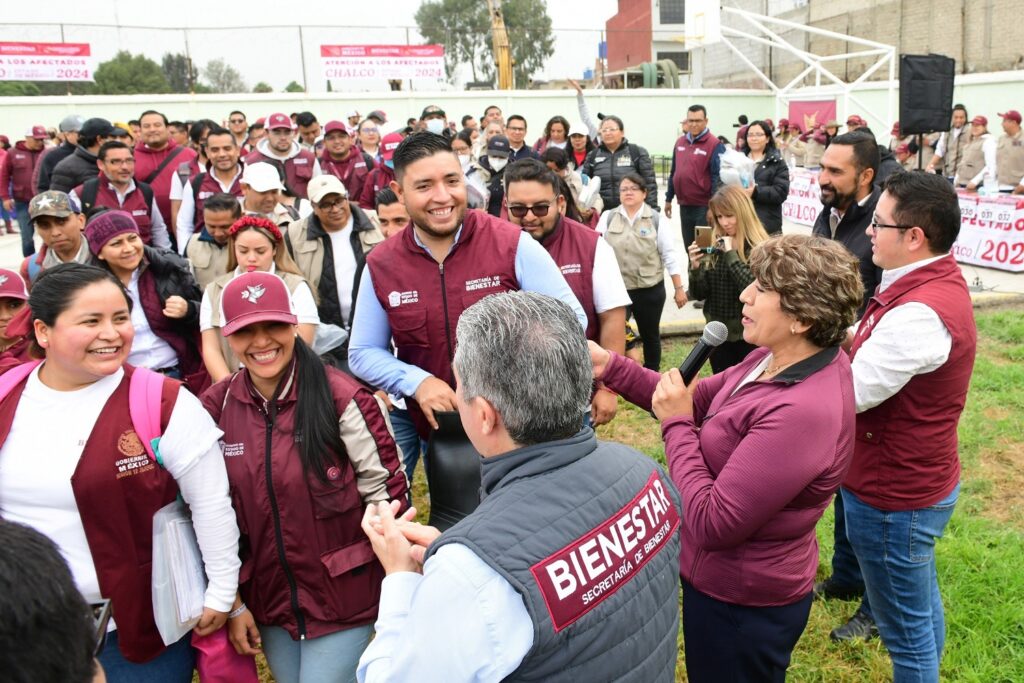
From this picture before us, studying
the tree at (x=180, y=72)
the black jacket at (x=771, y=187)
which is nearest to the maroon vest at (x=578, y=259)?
the black jacket at (x=771, y=187)

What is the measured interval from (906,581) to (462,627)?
212 centimetres

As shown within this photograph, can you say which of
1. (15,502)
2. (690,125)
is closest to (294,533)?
(15,502)

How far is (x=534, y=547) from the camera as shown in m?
1.31

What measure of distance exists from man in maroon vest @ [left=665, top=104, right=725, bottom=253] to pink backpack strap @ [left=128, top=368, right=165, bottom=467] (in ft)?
25.6

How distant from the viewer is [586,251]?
12.7ft

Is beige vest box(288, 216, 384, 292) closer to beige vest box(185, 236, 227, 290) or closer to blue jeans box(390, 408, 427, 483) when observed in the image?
beige vest box(185, 236, 227, 290)

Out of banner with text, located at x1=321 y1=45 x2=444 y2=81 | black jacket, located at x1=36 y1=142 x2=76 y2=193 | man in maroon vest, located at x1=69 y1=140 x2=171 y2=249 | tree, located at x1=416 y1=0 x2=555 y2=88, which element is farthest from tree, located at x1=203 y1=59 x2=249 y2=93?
man in maroon vest, located at x1=69 y1=140 x2=171 y2=249

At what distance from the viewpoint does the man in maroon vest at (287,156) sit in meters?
7.21

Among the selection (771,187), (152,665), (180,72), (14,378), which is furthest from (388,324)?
(180,72)

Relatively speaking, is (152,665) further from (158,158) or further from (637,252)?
(158,158)

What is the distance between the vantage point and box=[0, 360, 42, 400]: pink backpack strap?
2224mm

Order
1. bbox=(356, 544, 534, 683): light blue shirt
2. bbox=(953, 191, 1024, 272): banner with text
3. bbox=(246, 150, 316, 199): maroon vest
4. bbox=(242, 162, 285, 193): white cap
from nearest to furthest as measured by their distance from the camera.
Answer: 1. bbox=(356, 544, 534, 683): light blue shirt
2. bbox=(242, 162, 285, 193): white cap
3. bbox=(246, 150, 316, 199): maroon vest
4. bbox=(953, 191, 1024, 272): banner with text

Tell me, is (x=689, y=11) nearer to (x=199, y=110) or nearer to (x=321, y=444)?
(x=199, y=110)

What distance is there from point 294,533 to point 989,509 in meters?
4.14
